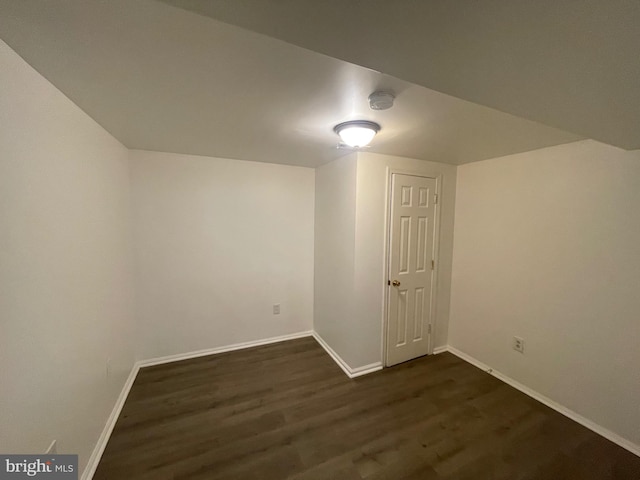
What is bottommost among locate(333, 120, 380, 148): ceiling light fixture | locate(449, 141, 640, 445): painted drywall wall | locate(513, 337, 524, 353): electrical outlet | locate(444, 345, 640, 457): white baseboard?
locate(444, 345, 640, 457): white baseboard

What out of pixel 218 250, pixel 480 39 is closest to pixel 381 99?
pixel 480 39

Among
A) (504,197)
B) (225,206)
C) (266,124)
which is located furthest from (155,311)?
(504,197)

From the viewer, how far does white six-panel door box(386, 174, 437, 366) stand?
2504 millimetres

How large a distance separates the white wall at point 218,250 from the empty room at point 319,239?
3 centimetres

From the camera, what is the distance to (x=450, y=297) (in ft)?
9.60

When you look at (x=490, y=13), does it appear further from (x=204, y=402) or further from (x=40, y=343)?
(x=204, y=402)

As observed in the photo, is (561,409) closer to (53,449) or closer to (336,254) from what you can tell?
(336,254)

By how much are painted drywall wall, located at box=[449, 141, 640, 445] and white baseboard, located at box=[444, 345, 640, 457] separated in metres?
0.04

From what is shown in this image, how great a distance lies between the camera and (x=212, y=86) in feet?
3.88

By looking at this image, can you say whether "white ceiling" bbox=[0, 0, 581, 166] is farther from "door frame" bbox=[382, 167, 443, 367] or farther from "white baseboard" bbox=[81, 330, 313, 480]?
"white baseboard" bbox=[81, 330, 313, 480]

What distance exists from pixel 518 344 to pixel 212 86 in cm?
319

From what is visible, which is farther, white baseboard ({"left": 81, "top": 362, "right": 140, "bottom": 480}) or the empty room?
white baseboard ({"left": 81, "top": 362, "right": 140, "bottom": 480})

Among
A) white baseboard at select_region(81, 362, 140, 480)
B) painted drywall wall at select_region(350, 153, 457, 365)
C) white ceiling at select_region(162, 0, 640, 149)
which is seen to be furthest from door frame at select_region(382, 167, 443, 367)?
white baseboard at select_region(81, 362, 140, 480)

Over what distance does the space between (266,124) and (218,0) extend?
3.77 feet
